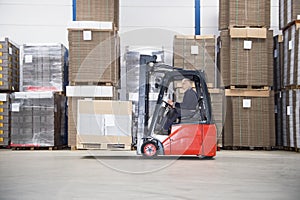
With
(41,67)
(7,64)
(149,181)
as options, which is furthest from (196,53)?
(149,181)

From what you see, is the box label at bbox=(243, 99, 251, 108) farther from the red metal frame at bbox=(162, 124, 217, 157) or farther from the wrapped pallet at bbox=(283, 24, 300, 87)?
the red metal frame at bbox=(162, 124, 217, 157)

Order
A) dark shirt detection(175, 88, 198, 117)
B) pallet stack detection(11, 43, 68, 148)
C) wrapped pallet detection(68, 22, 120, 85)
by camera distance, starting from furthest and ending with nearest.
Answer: pallet stack detection(11, 43, 68, 148), wrapped pallet detection(68, 22, 120, 85), dark shirt detection(175, 88, 198, 117)

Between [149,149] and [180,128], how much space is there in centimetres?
56

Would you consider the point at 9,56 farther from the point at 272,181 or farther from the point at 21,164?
the point at 272,181

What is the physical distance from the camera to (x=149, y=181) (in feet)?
15.4

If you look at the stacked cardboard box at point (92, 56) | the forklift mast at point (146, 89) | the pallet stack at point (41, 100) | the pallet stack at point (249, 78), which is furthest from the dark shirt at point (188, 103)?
the pallet stack at point (41, 100)

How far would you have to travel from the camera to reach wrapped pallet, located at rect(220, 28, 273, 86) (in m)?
9.88

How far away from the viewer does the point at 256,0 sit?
9.96 m

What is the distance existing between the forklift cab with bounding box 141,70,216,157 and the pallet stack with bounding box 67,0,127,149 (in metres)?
2.76

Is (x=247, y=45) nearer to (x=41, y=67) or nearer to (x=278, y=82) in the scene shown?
(x=278, y=82)

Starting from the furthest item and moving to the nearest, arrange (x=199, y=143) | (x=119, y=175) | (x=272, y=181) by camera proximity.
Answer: (x=199, y=143) < (x=119, y=175) < (x=272, y=181)

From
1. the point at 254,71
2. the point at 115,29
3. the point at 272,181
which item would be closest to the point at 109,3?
the point at 115,29

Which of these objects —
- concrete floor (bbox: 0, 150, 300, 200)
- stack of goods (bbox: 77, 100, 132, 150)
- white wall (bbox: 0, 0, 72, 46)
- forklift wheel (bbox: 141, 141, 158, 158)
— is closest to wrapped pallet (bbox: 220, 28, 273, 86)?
stack of goods (bbox: 77, 100, 132, 150)

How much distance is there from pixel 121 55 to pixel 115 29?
3.13ft
